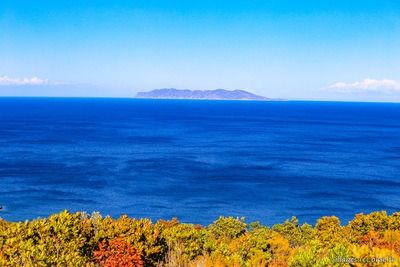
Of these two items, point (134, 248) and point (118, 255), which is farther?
point (134, 248)

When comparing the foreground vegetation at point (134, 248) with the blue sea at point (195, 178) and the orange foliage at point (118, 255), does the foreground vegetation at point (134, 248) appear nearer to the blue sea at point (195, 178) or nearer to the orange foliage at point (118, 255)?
the orange foliage at point (118, 255)

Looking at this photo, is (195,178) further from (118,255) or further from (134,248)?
(118,255)

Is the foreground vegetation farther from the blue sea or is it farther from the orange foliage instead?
the blue sea

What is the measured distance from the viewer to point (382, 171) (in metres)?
107

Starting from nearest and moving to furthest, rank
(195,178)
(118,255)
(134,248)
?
(118,255), (134,248), (195,178)

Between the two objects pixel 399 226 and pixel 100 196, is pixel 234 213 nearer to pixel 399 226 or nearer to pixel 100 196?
pixel 100 196

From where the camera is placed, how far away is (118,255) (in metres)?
17.8

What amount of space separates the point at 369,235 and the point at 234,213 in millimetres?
41585

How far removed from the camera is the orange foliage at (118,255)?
1752cm

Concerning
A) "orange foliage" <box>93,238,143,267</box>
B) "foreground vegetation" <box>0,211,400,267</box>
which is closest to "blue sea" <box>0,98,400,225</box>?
"foreground vegetation" <box>0,211,400,267</box>

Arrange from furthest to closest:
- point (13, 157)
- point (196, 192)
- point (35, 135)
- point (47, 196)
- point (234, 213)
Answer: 1. point (35, 135)
2. point (13, 157)
3. point (196, 192)
4. point (47, 196)
5. point (234, 213)

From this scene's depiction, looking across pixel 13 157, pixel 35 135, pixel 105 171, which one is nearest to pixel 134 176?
pixel 105 171

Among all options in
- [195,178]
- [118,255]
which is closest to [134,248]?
[118,255]

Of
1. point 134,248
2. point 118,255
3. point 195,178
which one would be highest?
point 134,248
